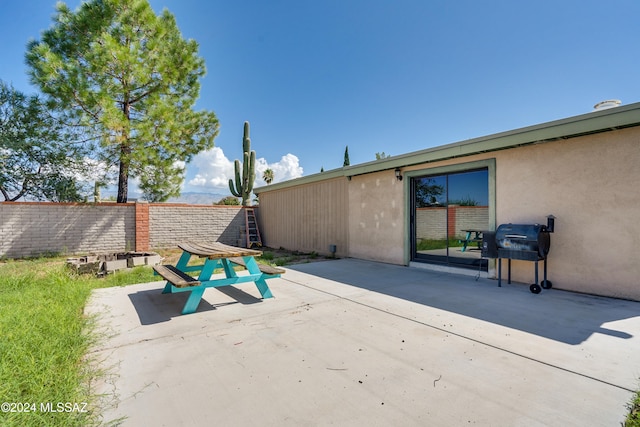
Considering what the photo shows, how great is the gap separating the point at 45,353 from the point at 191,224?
968 centimetres

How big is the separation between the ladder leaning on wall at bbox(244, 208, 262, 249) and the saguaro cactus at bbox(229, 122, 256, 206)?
7.57ft

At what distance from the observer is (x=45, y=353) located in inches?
92.1

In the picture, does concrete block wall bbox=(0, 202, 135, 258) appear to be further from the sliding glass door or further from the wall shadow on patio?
the sliding glass door

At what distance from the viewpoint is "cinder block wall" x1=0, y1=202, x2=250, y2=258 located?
29.0 feet

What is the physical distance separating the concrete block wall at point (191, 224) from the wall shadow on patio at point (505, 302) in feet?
23.7

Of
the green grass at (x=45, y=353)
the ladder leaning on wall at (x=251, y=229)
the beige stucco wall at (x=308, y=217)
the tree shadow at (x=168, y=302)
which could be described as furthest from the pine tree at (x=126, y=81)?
the tree shadow at (x=168, y=302)

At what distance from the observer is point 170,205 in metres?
11.1

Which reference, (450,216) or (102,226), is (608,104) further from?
(102,226)

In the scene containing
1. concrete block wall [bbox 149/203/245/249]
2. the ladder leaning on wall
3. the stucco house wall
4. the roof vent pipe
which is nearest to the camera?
the stucco house wall

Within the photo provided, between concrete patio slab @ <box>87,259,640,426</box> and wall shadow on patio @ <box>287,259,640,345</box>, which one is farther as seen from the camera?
wall shadow on patio @ <box>287,259,640,345</box>

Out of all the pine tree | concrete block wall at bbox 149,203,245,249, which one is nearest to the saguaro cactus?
concrete block wall at bbox 149,203,245,249

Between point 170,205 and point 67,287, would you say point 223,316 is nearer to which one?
point 67,287

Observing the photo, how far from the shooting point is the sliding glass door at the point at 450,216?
233 inches

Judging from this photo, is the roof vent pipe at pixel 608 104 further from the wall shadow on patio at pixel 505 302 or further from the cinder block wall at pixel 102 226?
the cinder block wall at pixel 102 226
